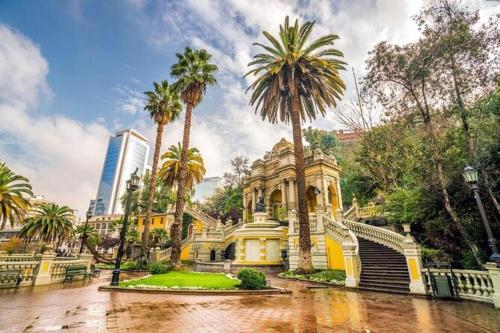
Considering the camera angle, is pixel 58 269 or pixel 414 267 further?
pixel 58 269

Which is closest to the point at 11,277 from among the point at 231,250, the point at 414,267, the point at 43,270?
the point at 43,270

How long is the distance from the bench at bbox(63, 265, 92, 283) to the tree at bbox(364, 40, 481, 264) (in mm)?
21413

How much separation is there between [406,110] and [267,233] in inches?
554

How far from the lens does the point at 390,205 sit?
19516mm

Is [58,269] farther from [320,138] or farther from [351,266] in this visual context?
[320,138]

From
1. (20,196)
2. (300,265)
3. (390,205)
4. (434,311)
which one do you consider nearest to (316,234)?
(300,265)

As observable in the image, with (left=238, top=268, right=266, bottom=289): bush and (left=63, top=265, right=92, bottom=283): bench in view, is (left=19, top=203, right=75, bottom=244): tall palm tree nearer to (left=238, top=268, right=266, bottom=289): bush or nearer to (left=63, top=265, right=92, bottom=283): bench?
(left=63, top=265, right=92, bottom=283): bench

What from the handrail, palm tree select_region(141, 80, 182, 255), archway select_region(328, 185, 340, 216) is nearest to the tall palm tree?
palm tree select_region(141, 80, 182, 255)

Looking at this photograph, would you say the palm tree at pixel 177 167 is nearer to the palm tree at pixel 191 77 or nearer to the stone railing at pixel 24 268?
the palm tree at pixel 191 77

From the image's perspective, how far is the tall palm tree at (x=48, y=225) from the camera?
27.0 meters

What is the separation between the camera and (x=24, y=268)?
12570mm

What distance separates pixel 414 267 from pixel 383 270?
2229mm

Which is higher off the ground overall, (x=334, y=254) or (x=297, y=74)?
(x=297, y=74)

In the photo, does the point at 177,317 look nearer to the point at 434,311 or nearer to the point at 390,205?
the point at 434,311
